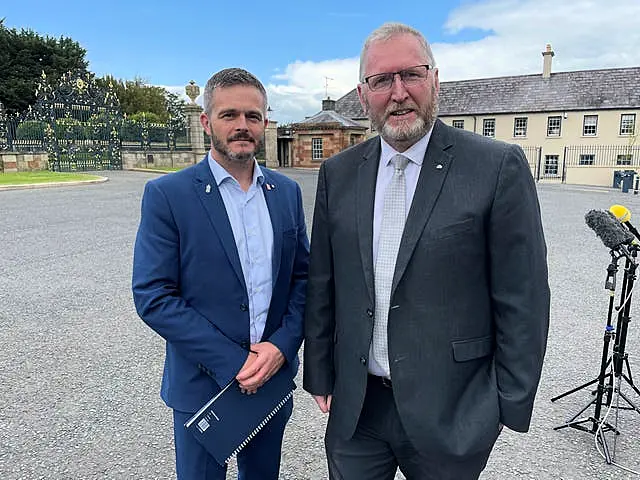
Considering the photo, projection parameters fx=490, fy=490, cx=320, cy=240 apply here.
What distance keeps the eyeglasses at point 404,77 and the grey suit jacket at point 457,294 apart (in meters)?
0.20

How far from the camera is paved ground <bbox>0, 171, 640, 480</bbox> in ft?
9.82

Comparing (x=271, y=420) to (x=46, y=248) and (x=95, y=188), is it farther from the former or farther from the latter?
(x=95, y=188)

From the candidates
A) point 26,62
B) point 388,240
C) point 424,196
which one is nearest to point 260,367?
point 388,240

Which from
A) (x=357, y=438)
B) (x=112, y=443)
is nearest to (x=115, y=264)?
(x=112, y=443)

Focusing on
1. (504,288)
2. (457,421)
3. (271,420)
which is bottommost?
(271,420)

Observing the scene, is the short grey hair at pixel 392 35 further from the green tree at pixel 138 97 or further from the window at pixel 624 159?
the green tree at pixel 138 97

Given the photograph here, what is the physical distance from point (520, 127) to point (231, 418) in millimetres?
40284

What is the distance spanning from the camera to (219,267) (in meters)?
2.02

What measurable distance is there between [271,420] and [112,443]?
1.49 metres

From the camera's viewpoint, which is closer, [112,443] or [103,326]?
[112,443]

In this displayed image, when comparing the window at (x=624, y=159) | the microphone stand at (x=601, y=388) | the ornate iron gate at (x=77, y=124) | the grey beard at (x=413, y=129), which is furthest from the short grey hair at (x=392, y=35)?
the window at (x=624, y=159)

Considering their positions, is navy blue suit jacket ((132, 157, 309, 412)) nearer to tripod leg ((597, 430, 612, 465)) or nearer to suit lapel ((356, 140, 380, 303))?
suit lapel ((356, 140, 380, 303))

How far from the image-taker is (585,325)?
5.37 m

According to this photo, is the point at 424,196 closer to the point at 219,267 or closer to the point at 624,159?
the point at 219,267
